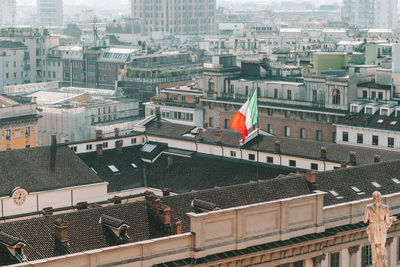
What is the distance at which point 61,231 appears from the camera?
63.7 metres

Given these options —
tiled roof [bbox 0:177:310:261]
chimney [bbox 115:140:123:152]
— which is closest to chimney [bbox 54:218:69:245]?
tiled roof [bbox 0:177:310:261]

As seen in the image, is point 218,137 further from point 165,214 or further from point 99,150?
point 165,214

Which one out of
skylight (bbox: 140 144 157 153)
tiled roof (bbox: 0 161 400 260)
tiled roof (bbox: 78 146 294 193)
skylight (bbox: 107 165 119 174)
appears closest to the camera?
tiled roof (bbox: 0 161 400 260)

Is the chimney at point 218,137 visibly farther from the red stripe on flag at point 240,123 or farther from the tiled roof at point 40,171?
the red stripe on flag at point 240,123

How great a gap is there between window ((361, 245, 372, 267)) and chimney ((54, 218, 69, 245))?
74.6 ft

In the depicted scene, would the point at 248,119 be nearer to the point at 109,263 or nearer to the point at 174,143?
the point at 109,263

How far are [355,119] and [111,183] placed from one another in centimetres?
4197

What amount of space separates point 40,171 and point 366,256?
39.1 m

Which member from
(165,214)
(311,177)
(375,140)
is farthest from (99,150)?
(165,214)

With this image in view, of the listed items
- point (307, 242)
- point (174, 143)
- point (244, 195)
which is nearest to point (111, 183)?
point (174, 143)

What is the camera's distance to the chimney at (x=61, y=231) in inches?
2506

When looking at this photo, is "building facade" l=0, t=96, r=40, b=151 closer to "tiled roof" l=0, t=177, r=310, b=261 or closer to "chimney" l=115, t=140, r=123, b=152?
"chimney" l=115, t=140, r=123, b=152

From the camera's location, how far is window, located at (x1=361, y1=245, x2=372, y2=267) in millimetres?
72562

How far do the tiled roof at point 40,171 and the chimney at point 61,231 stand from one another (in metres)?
31.4
